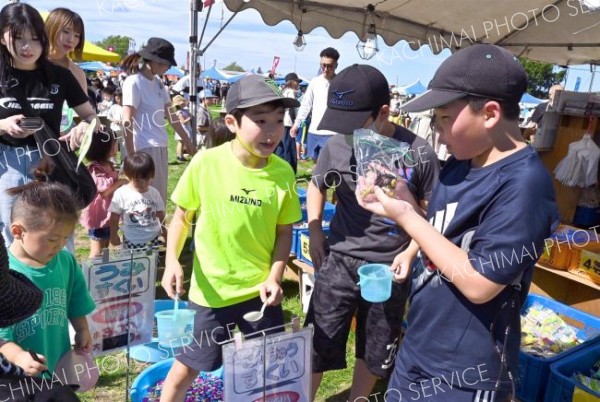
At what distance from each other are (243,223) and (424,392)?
918 mm

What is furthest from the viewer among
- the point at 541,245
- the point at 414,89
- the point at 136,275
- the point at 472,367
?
the point at 414,89

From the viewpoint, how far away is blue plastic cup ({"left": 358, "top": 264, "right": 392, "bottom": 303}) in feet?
6.41

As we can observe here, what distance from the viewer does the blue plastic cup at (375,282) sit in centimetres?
195

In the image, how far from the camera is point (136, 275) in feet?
7.50

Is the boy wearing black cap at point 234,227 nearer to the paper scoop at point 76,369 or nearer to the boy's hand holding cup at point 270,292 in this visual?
the boy's hand holding cup at point 270,292

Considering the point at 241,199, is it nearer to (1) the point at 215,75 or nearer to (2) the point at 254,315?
(2) the point at 254,315

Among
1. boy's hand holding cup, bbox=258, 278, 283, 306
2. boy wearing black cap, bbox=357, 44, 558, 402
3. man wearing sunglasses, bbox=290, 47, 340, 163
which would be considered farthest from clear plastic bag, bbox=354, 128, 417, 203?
man wearing sunglasses, bbox=290, 47, 340, 163

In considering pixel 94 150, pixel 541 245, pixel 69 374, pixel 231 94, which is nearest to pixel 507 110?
pixel 541 245

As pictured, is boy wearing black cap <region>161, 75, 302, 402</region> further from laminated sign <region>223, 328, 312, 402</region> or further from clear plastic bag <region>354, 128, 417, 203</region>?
clear plastic bag <region>354, 128, 417, 203</region>

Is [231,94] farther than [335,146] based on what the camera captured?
No

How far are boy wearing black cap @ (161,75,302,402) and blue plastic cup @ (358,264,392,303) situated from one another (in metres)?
0.34

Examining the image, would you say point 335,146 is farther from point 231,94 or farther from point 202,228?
point 202,228

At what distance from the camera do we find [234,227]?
2.04 meters

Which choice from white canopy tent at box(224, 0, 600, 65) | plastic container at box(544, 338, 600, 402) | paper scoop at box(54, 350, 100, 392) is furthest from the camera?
white canopy tent at box(224, 0, 600, 65)
